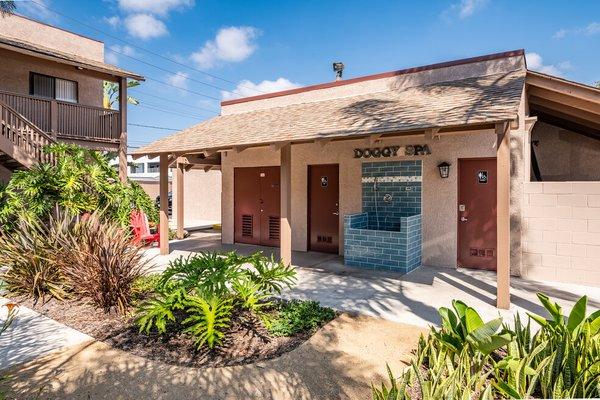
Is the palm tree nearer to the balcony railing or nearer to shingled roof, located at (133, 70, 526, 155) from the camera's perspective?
the balcony railing

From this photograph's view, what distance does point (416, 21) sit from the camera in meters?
13.8

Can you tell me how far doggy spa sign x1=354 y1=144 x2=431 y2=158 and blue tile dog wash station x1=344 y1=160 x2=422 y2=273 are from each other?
202 millimetres

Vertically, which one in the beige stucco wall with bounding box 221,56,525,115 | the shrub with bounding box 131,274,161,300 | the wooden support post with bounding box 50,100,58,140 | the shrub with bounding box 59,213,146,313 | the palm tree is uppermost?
the palm tree

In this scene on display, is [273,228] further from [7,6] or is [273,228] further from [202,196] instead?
[202,196]

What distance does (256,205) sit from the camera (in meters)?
11.6

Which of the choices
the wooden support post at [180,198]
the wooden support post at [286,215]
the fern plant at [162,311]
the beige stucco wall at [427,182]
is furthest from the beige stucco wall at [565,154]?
the wooden support post at [180,198]

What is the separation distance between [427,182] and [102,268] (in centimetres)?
687

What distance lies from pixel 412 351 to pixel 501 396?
3.31ft

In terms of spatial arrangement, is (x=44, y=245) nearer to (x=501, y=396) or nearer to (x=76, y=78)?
(x=501, y=396)

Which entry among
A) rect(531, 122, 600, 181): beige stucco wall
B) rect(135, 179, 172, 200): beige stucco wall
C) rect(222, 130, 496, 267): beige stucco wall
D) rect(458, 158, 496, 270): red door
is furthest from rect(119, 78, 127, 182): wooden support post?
rect(135, 179, 172, 200): beige stucco wall

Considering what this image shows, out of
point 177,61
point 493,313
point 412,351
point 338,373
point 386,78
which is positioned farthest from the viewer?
point 177,61

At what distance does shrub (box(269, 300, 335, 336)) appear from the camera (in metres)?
4.51

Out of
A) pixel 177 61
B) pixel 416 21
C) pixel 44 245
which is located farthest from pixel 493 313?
pixel 177 61

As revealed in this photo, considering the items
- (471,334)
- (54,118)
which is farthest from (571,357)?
(54,118)
